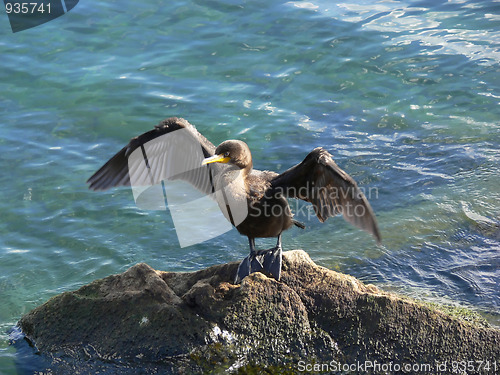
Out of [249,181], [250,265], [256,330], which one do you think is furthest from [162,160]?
[256,330]

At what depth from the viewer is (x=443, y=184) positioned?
7.12 m

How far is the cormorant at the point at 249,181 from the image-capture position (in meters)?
4.43

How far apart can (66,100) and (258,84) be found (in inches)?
108

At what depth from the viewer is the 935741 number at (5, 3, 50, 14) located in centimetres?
1056

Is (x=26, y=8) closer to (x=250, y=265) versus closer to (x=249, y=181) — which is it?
(x=249, y=181)

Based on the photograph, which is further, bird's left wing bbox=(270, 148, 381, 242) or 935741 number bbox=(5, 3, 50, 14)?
935741 number bbox=(5, 3, 50, 14)

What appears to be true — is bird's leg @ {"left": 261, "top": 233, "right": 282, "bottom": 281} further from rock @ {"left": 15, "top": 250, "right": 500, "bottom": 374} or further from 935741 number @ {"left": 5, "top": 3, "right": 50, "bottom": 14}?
935741 number @ {"left": 5, "top": 3, "right": 50, "bottom": 14}

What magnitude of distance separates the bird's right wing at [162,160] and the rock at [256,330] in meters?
1.22

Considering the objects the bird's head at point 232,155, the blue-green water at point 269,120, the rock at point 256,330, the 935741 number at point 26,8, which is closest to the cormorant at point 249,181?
the bird's head at point 232,155

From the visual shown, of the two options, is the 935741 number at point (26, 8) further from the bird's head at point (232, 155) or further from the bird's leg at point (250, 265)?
the bird's leg at point (250, 265)

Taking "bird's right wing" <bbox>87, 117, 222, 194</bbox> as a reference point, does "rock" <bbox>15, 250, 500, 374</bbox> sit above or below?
below

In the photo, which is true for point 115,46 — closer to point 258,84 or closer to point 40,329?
point 258,84

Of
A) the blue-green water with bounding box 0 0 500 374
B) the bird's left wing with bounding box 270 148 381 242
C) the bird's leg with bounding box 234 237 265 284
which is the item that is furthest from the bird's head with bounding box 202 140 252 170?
the blue-green water with bounding box 0 0 500 374

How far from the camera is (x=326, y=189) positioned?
469cm
